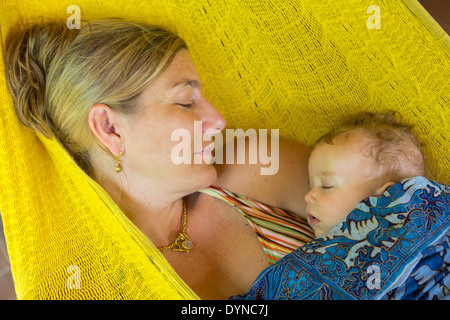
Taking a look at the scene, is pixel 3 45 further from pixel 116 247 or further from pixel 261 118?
pixel 261 118

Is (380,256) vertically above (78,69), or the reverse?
(78,69)

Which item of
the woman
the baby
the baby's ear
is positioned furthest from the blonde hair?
the baby's ear

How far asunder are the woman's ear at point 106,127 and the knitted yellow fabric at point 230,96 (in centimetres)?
10

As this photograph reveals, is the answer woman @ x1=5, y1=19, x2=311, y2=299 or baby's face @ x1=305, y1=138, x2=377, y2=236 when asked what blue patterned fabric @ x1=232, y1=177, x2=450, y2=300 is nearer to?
baby's face @ x1=305, y1=138, x2=377, y2=236

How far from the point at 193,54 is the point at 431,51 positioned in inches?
29.5

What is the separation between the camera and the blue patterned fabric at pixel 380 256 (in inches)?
38.0

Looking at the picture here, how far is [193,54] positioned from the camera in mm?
1557

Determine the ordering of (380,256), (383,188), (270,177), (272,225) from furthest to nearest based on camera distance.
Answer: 1. (270,177)
2. (272,225)
3. (383,188)
4. (380,256)

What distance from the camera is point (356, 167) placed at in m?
→ 1.13

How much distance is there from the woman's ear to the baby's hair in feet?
1.77

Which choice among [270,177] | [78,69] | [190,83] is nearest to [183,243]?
[270,177]

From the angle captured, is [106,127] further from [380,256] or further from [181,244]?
[380,256]

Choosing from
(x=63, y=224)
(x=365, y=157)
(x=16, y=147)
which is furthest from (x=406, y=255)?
(x=16, y=147)

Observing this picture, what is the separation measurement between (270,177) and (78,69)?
0.62 meters
